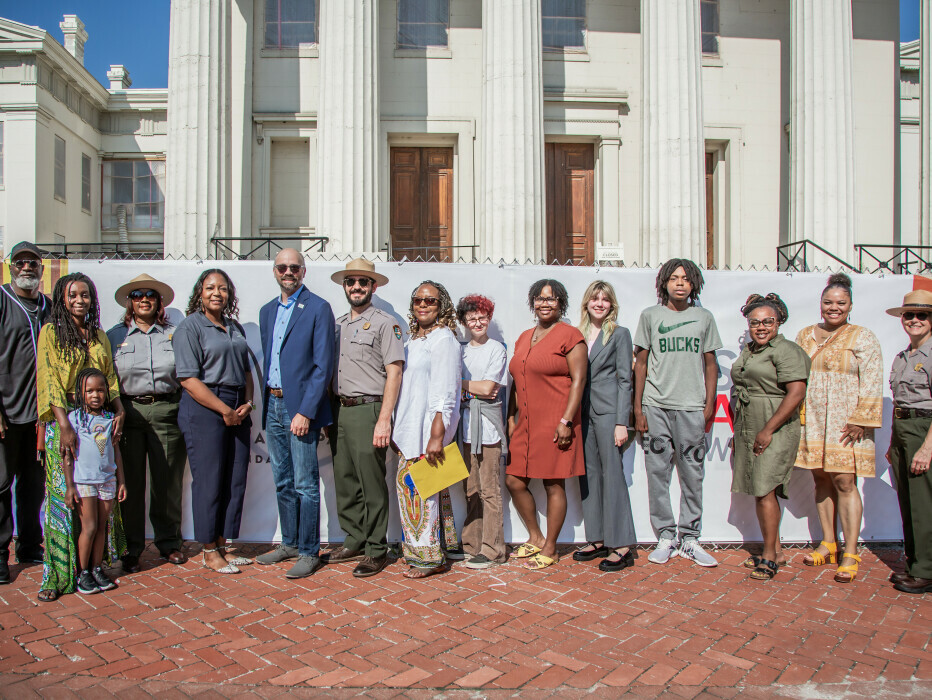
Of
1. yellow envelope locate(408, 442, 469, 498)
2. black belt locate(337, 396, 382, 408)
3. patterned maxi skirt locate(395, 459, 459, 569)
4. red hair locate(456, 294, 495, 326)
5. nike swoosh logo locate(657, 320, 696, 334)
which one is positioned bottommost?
patterned maxi skirt locate(395, 459, 459, 569)

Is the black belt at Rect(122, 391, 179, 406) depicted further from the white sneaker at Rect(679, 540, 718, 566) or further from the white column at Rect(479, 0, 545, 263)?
the white column at Rect(479, 0, 545, 263)

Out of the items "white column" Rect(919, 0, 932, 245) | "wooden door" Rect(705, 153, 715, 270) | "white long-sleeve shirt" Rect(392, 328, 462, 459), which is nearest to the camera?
"white long-sleeve shirt" Rect(392, 328, 462, 459)

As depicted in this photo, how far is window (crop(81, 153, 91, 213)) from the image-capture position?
25.4 m

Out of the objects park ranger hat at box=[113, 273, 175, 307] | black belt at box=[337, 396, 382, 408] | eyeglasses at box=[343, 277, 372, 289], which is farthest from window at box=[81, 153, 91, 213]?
black belt at box=[337, 396, 382, 408]

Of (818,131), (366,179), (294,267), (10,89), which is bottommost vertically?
(294,267)

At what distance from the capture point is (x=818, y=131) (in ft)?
41.6

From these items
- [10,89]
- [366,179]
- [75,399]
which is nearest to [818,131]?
[366,179]

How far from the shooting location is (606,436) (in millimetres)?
5430

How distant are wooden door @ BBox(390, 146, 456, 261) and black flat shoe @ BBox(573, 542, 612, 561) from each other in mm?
10199

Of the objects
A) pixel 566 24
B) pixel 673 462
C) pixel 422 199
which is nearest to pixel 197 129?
pixel 422 199

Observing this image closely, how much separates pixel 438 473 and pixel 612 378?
1567mm

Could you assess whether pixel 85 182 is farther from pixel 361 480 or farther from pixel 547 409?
pixel 547 409

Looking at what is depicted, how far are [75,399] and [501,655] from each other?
3377 millimetres

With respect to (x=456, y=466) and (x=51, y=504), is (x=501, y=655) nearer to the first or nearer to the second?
(x=456, y=466)
